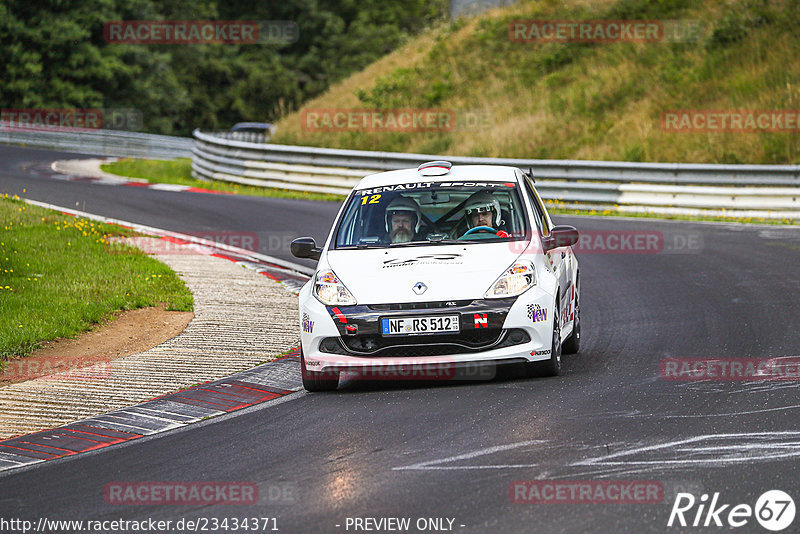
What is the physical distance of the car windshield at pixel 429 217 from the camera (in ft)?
30.7

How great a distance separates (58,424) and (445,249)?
3.21 metres

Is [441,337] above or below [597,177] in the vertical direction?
below

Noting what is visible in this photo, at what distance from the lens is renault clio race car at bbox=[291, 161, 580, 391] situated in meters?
8.31

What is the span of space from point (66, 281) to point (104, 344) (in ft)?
9.67

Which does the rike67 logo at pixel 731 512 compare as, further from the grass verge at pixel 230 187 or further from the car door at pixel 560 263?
the grass verge at pixel 230 187

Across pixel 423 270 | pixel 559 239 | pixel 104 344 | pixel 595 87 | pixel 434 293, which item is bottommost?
pixel 104 344

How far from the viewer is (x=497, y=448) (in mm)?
6629

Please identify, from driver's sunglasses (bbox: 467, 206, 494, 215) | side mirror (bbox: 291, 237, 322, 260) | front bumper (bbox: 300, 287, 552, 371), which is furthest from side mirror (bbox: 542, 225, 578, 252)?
side mirror (bbox: 291, 237, 322, 260)

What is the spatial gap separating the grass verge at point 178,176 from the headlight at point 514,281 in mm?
17077

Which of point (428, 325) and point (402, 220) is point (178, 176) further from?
point (428, 325)

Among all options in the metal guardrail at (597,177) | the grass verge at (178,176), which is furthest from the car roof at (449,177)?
the grass verge at (178,176)

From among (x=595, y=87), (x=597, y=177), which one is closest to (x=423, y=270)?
(x=597, y=177)

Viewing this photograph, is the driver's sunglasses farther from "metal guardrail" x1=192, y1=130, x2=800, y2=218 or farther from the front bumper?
"metal guardrail" x1=192, y1=130, x2=800, y2=218

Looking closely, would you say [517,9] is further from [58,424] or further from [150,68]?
[58,424]
